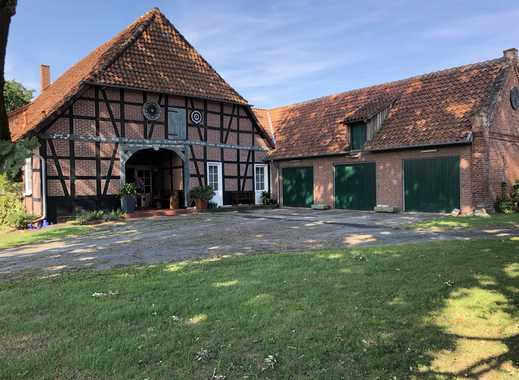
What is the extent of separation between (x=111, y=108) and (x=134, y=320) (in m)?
14.4

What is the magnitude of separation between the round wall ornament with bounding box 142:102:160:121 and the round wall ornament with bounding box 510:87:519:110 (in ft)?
48.0

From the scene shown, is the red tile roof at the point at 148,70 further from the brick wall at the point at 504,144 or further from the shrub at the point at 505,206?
the shrub at the point at 505,206

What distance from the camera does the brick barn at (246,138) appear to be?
1547 cm

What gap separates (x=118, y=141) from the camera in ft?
56.6

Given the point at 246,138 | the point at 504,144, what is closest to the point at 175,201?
the point at 246,138

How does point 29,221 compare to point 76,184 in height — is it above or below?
below

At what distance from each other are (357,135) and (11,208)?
1416 cm

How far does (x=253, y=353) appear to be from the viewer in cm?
354

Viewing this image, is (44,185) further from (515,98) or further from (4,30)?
(515,98)

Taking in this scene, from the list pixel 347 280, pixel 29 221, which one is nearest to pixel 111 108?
pixel 29 221

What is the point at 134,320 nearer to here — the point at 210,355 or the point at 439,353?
the point at 210,355

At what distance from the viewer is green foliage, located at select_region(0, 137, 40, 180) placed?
151 inches

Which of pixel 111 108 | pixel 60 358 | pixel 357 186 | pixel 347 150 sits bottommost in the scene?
pixel 60 358

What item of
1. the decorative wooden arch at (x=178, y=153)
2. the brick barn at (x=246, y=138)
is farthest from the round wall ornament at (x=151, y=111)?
the decorative wooden arch at (x=178, y=153)
